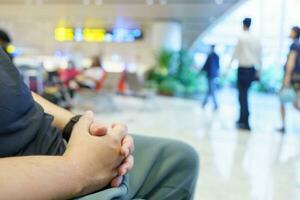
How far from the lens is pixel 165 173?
1.25 meters

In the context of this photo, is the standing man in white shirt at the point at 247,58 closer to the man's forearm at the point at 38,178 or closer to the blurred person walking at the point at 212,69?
the blurred person walking at the point at 212,69

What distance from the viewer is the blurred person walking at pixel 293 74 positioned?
538 centimetres

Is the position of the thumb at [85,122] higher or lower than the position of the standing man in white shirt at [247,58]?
higher

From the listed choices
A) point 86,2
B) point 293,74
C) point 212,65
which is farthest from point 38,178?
point 86,2

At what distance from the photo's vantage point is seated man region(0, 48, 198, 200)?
2.78ft

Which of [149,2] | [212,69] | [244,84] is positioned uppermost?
[149,2]

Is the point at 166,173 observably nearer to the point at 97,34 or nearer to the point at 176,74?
the point at 176,74

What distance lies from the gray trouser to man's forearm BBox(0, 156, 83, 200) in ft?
1.18

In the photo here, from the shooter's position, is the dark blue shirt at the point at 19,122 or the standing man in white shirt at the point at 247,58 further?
the standing man in white shirt at the point at 247,58

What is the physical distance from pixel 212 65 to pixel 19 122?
8049mm

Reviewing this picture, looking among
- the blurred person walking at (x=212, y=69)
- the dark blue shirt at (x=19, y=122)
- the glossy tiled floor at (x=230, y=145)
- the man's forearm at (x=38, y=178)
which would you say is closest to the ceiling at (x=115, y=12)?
A: the blurred person walking at (x=212, y=69)

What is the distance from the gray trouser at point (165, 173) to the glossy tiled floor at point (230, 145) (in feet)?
5.27

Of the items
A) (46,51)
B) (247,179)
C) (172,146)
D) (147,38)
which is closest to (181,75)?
(147,38)

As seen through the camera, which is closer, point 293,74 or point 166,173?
point 166,173
